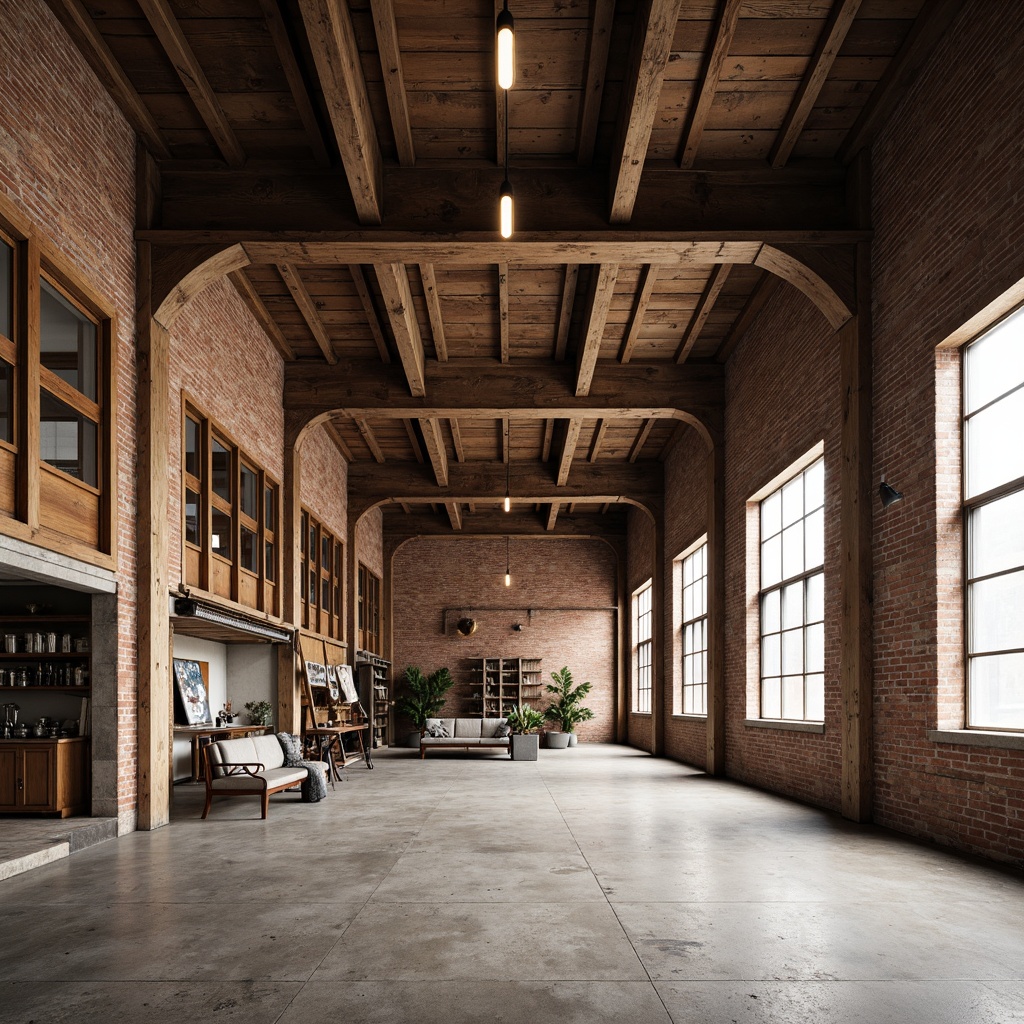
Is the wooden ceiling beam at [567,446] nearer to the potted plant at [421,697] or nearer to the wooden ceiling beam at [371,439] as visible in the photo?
the wooden ceiling beam at [371,439]

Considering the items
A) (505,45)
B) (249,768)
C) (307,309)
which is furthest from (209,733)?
(505,45)

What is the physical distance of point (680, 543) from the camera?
16516 millimetres

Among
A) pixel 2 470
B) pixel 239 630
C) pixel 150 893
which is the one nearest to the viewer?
pixel 150 893

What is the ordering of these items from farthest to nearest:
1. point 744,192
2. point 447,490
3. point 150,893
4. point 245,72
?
point 447,490, point 744,192, point 245,72, point 150,893

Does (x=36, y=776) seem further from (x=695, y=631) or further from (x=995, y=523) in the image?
(x=695, y=631)

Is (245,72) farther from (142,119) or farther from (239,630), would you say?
(239,630)

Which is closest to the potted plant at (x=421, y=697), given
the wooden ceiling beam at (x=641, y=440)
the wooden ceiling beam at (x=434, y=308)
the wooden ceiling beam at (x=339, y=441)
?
the wooden ceiling beam at (x=339, y=441)

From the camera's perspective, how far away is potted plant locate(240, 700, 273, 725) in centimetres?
1303

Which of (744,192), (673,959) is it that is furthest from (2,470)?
(744,192)

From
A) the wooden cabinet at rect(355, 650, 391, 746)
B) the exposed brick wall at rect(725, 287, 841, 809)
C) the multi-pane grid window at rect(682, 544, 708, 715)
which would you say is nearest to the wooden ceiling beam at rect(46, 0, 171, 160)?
the exposed brick wall at rect(725, 287, 841, 809)

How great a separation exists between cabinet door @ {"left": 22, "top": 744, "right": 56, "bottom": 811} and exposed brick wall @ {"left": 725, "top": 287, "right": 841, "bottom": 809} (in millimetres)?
6716

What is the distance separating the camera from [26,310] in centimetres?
628

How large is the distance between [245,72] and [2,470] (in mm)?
3637

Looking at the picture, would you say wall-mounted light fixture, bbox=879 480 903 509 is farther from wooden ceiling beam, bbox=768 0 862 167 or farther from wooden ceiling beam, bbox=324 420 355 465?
wooden ceiling beam, bbox=324 420 355 465
